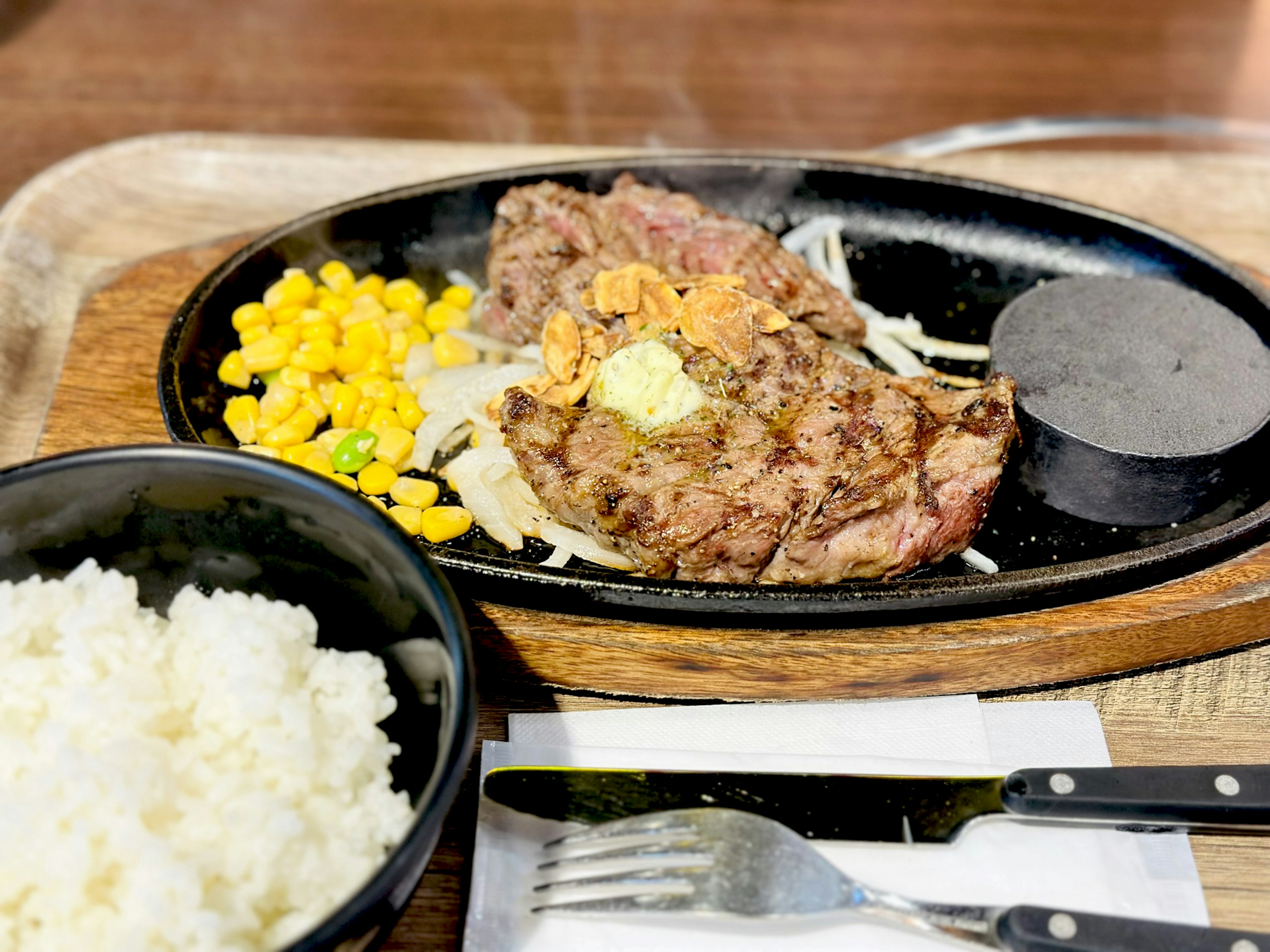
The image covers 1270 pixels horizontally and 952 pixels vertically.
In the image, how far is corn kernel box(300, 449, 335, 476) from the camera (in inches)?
117

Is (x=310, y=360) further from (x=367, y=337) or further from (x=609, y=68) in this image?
(x=609, y=68)

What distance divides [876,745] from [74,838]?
179 centimetres

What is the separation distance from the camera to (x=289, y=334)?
3.28 m

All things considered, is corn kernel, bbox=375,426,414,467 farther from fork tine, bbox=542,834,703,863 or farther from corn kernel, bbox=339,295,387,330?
fork tine, bbox=542,834,703,863

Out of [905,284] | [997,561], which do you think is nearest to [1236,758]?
[997,561]

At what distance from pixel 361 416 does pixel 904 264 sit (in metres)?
2.15

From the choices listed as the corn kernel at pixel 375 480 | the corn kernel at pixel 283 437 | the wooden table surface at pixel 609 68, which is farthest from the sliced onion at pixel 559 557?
the wooden table surface at pixel 609 68

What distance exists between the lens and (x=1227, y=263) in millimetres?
3486

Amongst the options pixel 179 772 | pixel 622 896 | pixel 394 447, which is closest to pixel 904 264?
pixel 394 447

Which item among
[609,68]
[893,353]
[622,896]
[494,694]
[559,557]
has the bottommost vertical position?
[494,694]

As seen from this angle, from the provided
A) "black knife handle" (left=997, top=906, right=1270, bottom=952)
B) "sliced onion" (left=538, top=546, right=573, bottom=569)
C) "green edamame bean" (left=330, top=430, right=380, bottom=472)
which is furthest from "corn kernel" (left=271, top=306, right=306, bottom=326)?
"black knife handle" (left=997, top=906, right=1270, bottom=952)

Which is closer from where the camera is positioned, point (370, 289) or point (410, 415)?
point (410, 415)

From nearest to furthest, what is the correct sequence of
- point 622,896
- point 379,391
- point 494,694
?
point 622,896, point 494,694, point 379,391

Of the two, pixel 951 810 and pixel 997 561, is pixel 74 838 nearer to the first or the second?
pixel 951 810
